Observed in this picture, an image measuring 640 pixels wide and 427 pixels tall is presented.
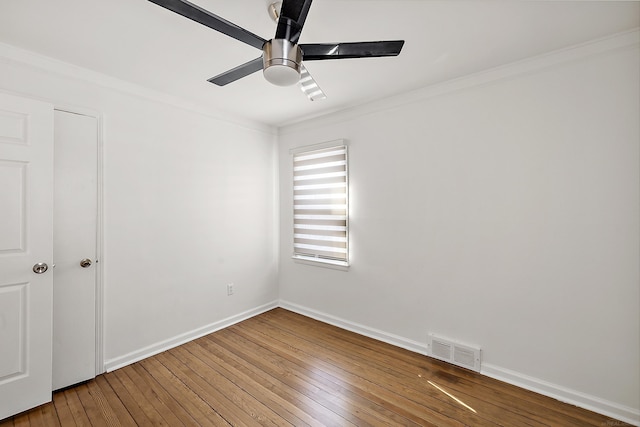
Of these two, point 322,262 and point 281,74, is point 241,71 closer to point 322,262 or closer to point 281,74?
point 281,74

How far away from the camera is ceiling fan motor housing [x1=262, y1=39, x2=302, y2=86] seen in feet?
4.90

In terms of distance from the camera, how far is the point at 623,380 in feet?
6.28

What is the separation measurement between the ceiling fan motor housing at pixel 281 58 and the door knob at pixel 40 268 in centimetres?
204

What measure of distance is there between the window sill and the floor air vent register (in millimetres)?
1111

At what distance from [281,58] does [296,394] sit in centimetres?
222

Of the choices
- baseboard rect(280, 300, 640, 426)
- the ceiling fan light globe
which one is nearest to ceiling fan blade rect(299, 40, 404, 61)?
the ceiling fan light globe

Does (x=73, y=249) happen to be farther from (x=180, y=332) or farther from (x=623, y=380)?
(x=623, y=380)

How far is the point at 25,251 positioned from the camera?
200cm

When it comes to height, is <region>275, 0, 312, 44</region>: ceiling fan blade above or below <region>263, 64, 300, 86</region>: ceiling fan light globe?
above

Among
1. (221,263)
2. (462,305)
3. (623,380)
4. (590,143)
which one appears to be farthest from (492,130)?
(221,263)

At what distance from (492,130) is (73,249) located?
347 cm

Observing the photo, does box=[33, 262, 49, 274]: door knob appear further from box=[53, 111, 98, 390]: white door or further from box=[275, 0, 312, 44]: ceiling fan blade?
box=[275, 0, 312, 44]: ceiling fan blade

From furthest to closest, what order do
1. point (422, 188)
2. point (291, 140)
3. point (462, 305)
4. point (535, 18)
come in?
1. point (291, 140)
2. point (422, 188)
3. point (462, 305)
4. point (535, 18)

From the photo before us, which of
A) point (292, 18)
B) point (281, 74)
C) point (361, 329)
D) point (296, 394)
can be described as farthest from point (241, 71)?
point (361, 329)
